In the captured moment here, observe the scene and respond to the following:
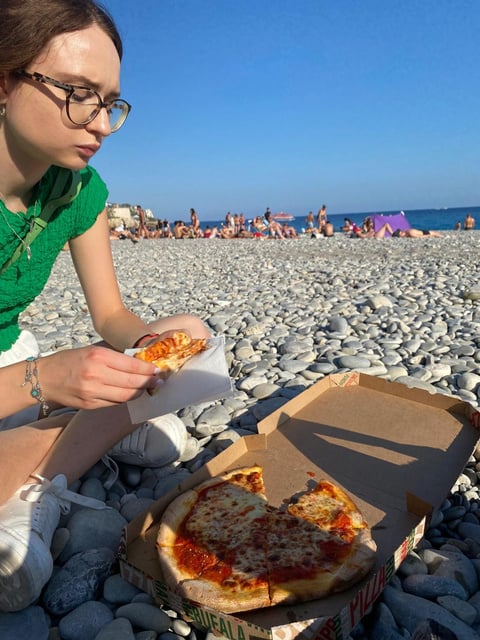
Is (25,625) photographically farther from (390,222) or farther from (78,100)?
(390,222)

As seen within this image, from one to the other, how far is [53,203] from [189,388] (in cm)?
122

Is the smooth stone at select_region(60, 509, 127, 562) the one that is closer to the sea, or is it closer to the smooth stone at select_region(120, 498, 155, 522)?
the smooth stone at select_region(120, 498, 155, 522)

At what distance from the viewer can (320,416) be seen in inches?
116

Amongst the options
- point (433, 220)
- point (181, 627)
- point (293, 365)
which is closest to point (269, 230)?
point (293, 365)

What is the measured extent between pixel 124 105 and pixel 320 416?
197 centimetres

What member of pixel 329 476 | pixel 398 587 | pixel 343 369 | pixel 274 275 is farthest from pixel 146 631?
pixel 274 275

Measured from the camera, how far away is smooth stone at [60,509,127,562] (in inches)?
82.9

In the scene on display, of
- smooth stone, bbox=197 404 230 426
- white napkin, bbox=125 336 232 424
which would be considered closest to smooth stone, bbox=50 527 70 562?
white napkin, bbox=125 336 232 424

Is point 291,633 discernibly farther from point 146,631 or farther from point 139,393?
point 139,393

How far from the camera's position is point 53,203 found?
2518 millimetres

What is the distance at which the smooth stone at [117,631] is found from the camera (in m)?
1.60

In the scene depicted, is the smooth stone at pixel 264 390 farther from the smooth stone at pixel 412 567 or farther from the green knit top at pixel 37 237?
the smooth stone at pixel 412 567

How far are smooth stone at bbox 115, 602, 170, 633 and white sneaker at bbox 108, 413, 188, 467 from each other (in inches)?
35.0

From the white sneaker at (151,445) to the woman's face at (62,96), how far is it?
1347 millimetres
